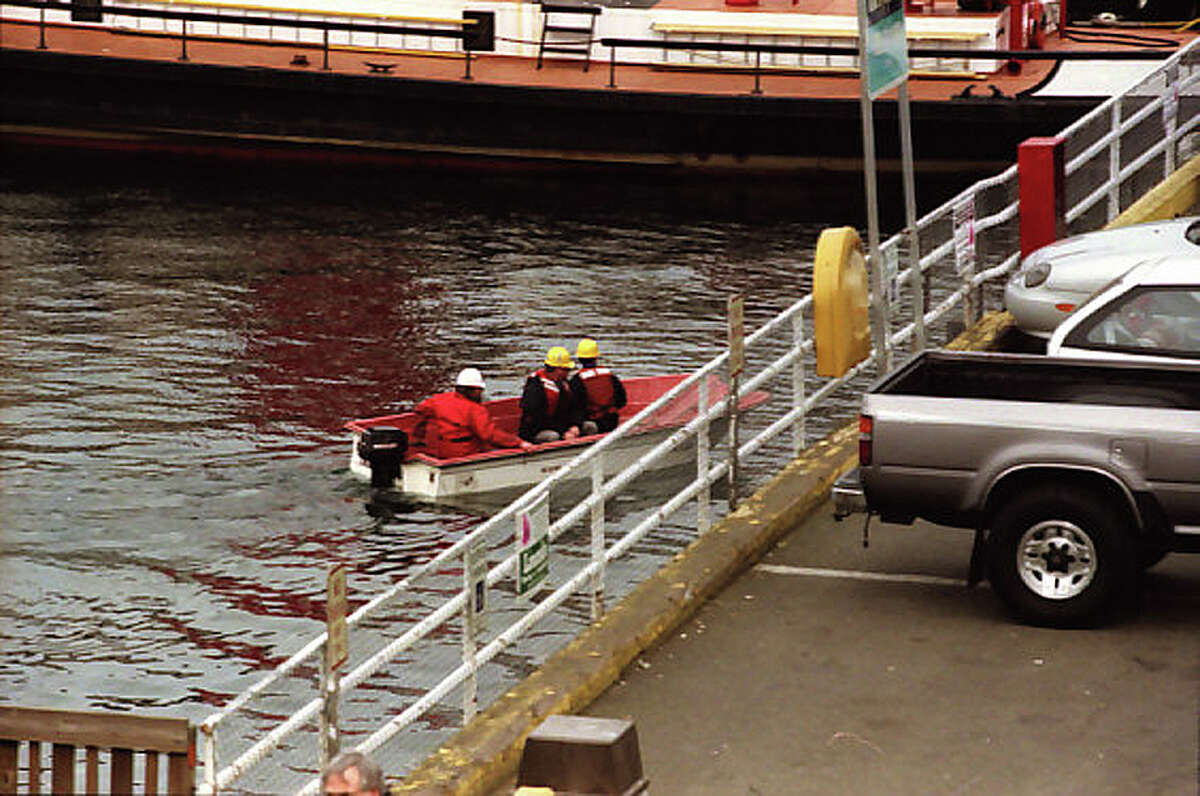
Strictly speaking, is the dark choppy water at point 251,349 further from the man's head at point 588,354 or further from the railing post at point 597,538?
the railing post at point 597,538

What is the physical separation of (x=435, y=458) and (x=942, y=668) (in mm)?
9829

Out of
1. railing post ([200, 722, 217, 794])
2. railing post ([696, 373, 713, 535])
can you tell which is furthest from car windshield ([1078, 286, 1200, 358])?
railing post ([200, 722, 217, 794])

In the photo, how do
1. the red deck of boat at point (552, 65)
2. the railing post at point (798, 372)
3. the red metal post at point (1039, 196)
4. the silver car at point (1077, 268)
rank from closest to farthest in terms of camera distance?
1. the railing post at point (798, 372)
2. the silver car at point (1077, 268)
3. the red metal post at point (1039, 196)
4. the red deck of boat at point (552, 65)

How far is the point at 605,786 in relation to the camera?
331 inches

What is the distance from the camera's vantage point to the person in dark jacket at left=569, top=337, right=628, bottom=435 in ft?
69.7

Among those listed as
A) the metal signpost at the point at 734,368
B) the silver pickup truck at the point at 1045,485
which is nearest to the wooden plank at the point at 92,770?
the silver pickup truck at the point at 1045,485

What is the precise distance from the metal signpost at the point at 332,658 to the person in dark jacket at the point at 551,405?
449 inches

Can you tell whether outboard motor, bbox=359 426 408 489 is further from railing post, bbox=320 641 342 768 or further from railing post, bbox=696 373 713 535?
railing post, bbox=320 641 342 768

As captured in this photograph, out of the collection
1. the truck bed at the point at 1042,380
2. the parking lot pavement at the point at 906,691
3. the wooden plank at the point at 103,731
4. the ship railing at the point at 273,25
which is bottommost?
the parking lot pavement at the point at 906,691

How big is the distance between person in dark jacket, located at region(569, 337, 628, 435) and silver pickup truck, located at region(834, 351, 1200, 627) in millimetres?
9264

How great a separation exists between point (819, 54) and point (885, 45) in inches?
986

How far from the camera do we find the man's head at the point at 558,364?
20875mm

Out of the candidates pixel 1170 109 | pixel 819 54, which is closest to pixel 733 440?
pixel 1170 109

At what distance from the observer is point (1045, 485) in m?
11.7
